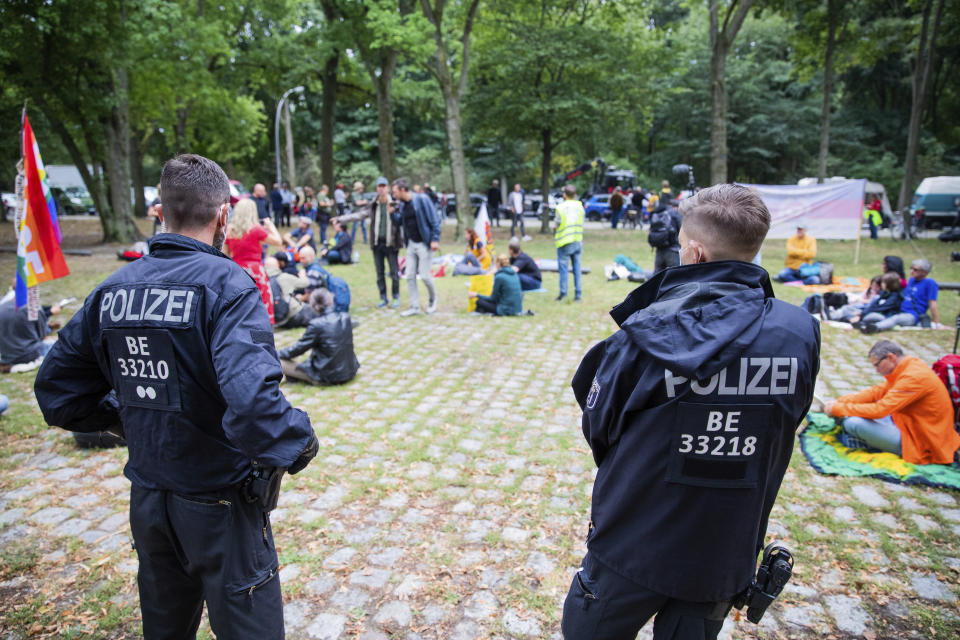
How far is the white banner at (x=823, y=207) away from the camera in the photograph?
15.4 m

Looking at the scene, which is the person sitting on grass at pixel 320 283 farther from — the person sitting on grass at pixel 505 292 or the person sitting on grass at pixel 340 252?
the person sitting on grass at pixel 340 252

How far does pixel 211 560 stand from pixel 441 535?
2.13 m

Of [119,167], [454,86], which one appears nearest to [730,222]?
[454,86]

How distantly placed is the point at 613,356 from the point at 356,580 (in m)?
2.40

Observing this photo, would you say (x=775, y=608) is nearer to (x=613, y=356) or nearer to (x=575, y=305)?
(x=613, y=356)

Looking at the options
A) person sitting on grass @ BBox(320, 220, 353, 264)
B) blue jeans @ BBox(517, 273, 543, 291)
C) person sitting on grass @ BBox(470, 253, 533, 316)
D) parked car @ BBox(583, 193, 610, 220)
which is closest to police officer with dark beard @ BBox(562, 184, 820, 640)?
person sitting on grass @ BBox(470, 253, 533, 316)

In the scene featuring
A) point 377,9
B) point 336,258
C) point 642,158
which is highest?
point 377,9

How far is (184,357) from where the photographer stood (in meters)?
1.97

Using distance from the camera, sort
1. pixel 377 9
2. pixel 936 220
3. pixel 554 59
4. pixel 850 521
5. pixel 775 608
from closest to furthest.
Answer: pixel 775 608, pixel 850 521, pixel 377 9, pixel 554 59, pixel 936 220

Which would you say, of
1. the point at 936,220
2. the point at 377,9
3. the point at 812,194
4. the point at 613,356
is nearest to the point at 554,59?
the point at 377,9

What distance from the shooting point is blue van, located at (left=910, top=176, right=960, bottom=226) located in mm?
24844

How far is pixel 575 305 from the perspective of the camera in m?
11.1

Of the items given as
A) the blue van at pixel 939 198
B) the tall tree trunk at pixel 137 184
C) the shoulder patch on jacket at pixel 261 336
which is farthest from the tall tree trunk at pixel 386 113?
the blue van at pixel 939 198

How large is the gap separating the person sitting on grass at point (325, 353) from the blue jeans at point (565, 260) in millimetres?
5066
